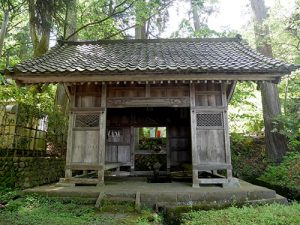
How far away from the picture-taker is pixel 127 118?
10.4 meters

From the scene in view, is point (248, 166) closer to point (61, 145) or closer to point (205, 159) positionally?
point (205, 159)

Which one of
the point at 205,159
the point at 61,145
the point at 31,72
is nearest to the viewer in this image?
the point at 31,72

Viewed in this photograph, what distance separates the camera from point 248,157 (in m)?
11.6

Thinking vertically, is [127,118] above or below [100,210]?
above

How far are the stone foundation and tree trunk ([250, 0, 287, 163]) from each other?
947 cm

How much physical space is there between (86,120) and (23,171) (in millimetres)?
2486

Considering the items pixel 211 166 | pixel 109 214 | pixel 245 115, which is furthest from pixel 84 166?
pixel 245 115

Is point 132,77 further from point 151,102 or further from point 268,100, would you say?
point 268,100

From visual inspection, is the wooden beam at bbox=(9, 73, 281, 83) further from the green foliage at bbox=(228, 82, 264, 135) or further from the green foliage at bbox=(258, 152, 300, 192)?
the green foliage at bbox=(228, 82, 264, 135)

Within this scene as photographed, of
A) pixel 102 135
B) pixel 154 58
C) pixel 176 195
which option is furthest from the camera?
pixel 154 58

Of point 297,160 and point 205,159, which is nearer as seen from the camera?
point 205,159

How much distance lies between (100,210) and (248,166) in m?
8.12

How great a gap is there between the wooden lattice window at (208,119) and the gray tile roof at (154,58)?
143cm

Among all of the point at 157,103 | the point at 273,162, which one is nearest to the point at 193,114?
the point at 157,103
